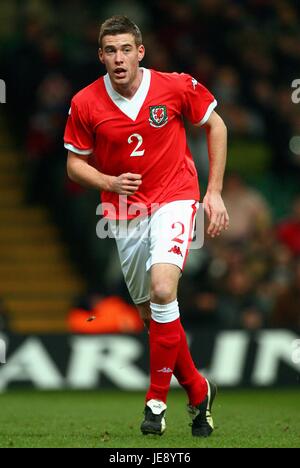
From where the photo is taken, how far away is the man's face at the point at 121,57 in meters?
7.39

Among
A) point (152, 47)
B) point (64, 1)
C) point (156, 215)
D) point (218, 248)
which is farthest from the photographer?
point (64, 1)

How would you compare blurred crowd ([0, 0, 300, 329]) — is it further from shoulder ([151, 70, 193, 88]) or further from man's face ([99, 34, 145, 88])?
man's face ([99, 34, 145, 88])

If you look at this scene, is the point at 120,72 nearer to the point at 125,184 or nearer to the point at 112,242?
the point at 125,184

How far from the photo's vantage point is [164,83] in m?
7.66

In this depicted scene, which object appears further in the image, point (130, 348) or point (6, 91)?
point (6, 91)

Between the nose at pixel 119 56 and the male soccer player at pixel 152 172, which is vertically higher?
the nose at pixel 119 56

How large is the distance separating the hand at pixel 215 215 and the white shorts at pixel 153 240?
16 cm

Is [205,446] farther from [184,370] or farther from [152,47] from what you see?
[152,47]

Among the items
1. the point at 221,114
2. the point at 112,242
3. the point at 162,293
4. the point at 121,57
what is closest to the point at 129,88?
the point at 121,57

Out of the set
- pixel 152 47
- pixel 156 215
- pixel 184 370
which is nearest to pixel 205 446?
pixel 184 370

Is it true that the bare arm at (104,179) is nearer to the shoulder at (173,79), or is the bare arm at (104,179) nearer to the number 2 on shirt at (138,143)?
the number 2 on shirt at (138,143)

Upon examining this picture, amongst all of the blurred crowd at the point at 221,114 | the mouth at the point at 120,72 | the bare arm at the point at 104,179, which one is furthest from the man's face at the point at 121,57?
the blurred crowd at the point at 221,114

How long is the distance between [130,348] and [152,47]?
568 cm

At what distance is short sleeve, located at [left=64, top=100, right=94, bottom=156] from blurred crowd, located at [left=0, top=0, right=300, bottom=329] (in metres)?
5.20
